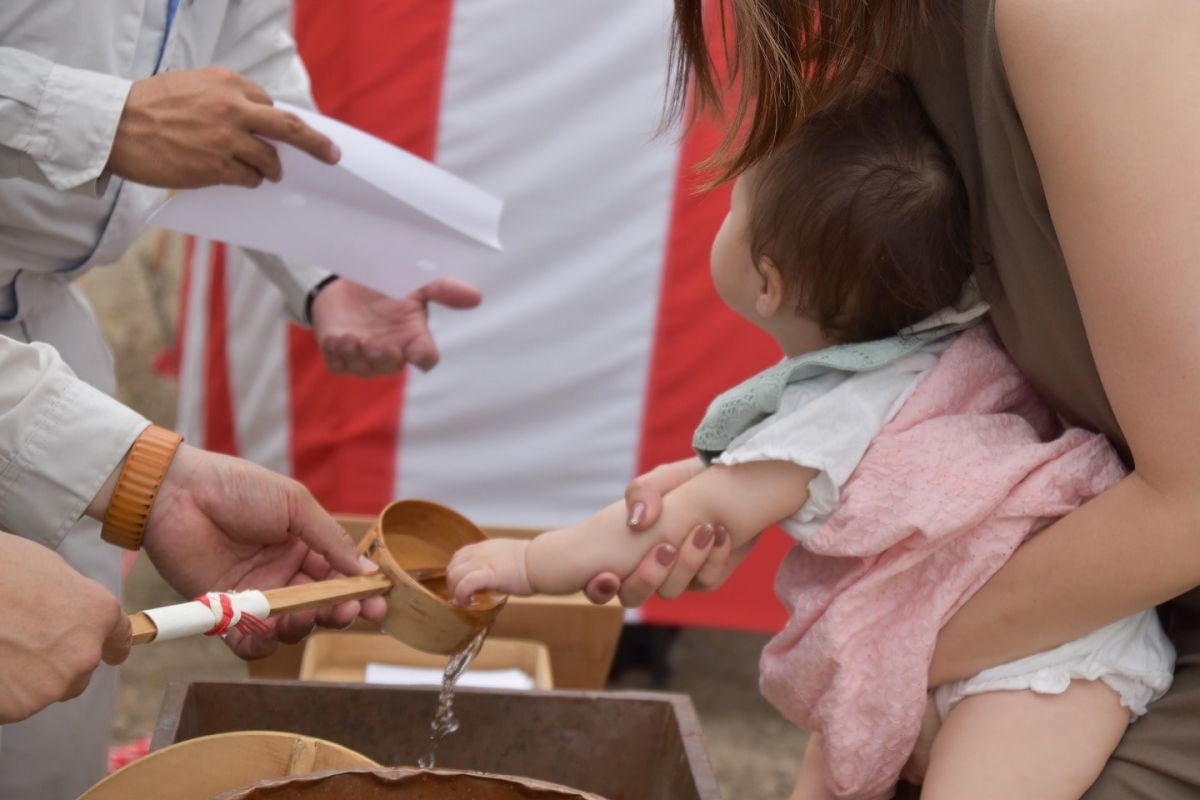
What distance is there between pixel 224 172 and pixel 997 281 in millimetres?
794

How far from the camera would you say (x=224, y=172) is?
1.40 meters

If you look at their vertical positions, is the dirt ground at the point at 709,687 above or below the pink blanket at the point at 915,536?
below

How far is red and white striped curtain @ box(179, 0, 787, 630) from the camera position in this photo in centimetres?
267

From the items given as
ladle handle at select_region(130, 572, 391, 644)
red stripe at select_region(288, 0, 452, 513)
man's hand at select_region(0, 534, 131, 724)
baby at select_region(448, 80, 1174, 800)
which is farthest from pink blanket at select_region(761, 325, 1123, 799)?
red stripe at select_region(288, 0, 452, 513)

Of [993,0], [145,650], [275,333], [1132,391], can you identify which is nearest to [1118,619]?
[1132,391]

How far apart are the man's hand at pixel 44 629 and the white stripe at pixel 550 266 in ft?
6.03

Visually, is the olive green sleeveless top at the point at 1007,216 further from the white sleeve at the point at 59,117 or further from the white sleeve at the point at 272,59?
the white sleeve at the point at 272,59

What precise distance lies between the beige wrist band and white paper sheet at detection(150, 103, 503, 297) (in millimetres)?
359

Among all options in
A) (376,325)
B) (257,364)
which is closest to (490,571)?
(376,325)

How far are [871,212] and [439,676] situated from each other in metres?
1.03

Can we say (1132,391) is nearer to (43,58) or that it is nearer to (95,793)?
(95,793)

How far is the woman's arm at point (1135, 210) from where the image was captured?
34.7 inches

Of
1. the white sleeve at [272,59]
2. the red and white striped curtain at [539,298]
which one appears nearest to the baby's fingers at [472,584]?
the white sleeve at [272,59]

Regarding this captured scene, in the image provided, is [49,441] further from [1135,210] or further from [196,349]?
[196,349]
